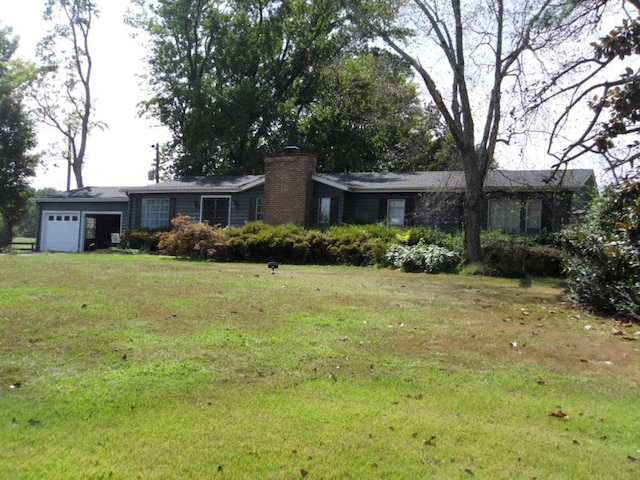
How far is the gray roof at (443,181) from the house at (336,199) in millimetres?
39

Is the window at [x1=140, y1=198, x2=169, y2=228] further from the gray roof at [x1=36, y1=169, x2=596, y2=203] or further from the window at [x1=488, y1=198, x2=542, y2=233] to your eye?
the window at [x1=488, y1=198, x2=542, y2=233]

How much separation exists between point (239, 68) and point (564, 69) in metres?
28.1

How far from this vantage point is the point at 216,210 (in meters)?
27.9

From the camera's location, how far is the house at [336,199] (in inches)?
822

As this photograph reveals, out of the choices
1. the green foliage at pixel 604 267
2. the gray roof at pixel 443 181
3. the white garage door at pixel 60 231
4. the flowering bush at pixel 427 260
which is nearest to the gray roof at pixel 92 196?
the white garage door at pixel 60 231

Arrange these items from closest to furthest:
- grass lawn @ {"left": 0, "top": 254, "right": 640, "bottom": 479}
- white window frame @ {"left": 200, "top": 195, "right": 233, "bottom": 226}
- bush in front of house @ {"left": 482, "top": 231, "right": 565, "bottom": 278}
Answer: grass lawn @ {"left": 0, "top": 254, "right": 640, "bottom": 479} < bush in front of house @ {"left": 482, "top": 231, "right": 565, "bottom": 278} < white window frame @ {"left": 200, "top": 195, "right": 233, "bottom": 226}

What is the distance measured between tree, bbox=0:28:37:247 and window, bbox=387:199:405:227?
25493 mm

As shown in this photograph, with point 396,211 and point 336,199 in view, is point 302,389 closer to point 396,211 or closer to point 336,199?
point 396,211

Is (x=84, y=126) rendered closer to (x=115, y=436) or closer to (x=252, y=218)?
(x=252, y=218)

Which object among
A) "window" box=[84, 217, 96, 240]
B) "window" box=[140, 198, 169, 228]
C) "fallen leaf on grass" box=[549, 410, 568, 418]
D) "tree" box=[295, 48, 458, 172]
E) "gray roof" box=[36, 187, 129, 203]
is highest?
"tree" box=[295, 48, 458, 172]

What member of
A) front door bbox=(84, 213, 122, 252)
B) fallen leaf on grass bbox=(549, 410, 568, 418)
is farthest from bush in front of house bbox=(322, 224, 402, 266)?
front door bbox=(84, 213, 122, 252)

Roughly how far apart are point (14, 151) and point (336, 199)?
80.9 ft

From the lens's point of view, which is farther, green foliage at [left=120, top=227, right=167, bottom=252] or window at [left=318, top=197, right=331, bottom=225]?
green foliage at [left=120, top=227, right=167, bottom=252]

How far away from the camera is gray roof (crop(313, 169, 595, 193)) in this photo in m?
20.9
